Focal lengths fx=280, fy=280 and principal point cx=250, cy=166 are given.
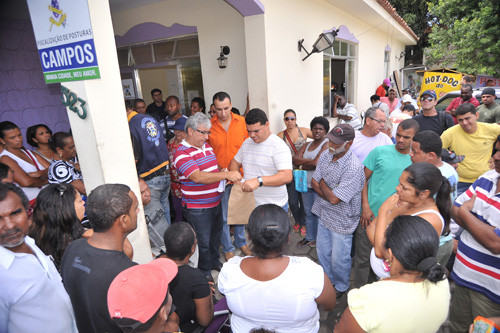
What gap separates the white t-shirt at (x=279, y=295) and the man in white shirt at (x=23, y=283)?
905mm

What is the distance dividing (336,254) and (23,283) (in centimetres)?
238

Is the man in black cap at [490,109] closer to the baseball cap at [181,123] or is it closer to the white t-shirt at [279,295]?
the baseball cap at [181,123]

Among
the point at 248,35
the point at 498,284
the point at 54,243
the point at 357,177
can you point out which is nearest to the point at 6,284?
the point at 54,243

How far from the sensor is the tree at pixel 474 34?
37.7ft

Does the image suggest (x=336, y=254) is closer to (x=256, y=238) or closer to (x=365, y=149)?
(x=365, y=149)

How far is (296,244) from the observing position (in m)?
4.03

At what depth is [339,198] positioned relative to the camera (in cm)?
252

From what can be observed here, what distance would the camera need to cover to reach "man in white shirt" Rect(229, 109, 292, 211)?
279 cm

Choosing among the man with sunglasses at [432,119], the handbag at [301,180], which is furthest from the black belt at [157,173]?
the man with sunglasses at [432,119]

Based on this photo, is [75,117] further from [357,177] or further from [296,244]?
[296,244]

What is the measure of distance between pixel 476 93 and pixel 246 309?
8.03m

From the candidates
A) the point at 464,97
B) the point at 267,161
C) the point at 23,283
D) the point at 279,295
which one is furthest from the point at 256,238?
the point at 464,97

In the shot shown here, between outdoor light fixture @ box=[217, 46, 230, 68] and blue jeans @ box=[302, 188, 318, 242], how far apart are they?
2980 millimetres

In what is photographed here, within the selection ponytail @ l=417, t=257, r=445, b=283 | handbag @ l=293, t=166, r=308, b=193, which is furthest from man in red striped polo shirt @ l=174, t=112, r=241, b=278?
ponytail @ l=417, t=257, r=445, b=283
